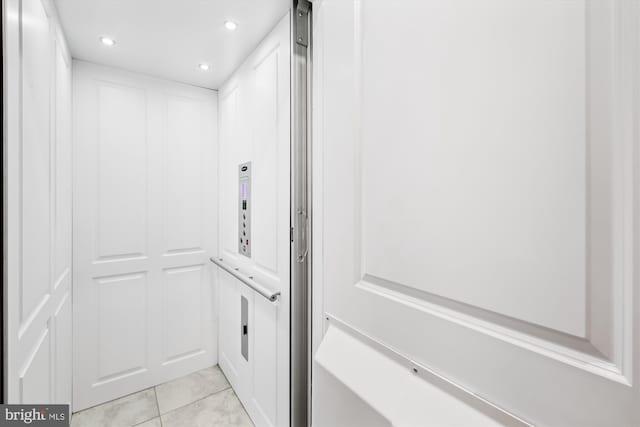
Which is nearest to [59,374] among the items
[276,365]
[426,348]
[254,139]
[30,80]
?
[276,365]

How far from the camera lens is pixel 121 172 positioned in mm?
2010

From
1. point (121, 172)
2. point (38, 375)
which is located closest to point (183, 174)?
point (121, 172)

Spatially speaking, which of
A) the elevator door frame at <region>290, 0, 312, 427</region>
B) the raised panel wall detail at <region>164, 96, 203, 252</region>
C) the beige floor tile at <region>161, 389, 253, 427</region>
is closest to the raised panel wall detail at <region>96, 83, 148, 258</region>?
the raised panel wall detail at <region>164, 96, 203, 252</region>

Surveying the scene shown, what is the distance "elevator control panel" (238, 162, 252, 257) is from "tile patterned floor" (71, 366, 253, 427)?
41.7 inches

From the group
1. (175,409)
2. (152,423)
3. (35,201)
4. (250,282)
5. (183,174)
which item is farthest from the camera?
(183,174)

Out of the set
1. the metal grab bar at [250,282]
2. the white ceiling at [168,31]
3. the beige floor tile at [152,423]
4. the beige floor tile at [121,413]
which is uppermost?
the white ceiling at [168,31]

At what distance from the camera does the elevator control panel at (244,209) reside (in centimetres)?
181

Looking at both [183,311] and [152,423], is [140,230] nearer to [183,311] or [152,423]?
[183,311]

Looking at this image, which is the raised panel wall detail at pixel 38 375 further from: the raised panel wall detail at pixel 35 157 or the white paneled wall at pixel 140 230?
the white paneled wall at pixel 140 230

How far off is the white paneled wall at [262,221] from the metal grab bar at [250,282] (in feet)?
0.12

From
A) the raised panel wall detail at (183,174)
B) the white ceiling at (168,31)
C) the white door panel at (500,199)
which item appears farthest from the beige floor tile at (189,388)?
the white ceiling at (168,31)

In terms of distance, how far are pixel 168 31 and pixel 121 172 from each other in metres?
1.03

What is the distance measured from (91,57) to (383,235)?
2263 millimetres

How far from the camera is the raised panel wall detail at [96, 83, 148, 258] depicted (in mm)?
1950
